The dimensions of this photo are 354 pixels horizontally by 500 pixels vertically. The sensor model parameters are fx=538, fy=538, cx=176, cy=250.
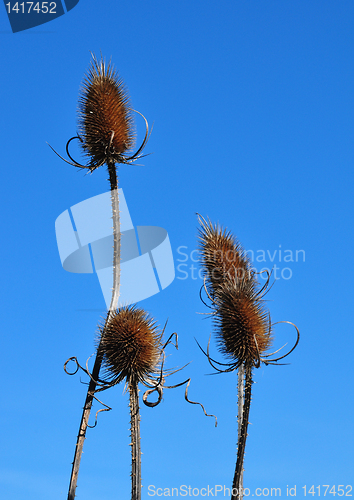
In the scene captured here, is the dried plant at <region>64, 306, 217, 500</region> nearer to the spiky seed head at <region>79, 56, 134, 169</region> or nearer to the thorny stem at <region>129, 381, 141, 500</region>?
the thorny stem at <region>129, 381, 141, 500</region>

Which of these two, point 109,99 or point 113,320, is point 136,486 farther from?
point 109,99

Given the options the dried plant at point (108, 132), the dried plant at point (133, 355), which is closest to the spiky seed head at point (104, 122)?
the dried plant at point (108, 132)

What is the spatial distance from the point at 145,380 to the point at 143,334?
81 cm

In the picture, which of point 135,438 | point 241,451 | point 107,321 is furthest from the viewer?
point 107,321

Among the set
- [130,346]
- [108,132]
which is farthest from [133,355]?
[108,132]

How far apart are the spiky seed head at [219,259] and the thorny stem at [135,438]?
7.88 feet

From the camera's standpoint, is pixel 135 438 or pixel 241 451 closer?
pixel 241 451

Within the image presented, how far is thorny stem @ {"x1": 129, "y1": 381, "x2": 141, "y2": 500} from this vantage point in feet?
27.3

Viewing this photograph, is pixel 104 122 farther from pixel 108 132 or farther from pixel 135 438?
pixel 135 438

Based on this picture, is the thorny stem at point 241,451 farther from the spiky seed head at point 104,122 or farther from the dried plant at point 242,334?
the spiky seed head at point 104,122

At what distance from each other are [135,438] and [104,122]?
570 cm

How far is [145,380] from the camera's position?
9.17m

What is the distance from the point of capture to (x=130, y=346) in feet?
29.5

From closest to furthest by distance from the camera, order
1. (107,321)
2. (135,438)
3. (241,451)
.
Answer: (241,451)
(135,438)
(107,321)
